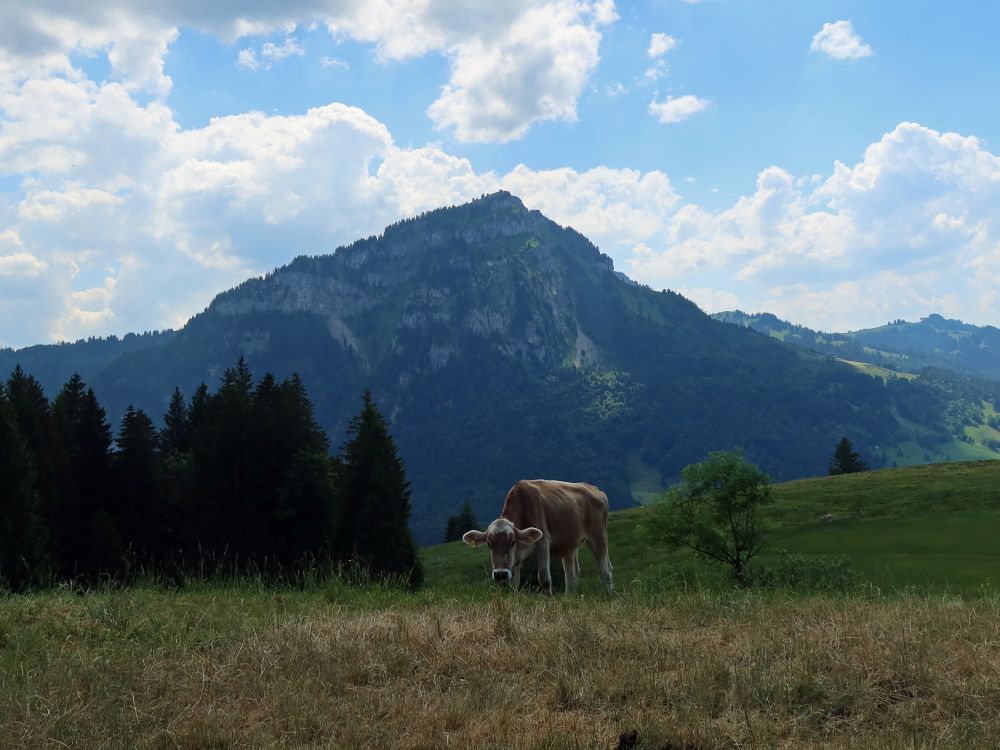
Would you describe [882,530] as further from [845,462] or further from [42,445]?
[845,462]

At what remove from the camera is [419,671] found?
24.1 feet

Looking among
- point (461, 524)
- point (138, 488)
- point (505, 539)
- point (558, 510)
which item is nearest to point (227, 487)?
point (138, 488)

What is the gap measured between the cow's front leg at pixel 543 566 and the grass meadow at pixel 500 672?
4898mm

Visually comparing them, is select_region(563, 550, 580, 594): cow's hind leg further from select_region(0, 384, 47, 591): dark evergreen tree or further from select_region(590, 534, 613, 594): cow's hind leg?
select_region(0, 384, 47, 591): dark evergreen tree

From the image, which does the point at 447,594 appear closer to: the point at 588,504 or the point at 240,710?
the point at 240,710

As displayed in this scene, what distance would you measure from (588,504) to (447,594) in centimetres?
817

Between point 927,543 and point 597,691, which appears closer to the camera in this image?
point 597,691

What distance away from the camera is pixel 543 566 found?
16.5m

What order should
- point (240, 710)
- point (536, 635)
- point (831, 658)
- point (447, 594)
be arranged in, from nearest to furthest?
1. point (240, 710)
2. point (831, 658)
3. point (536, 635)
4. point (447, 594)

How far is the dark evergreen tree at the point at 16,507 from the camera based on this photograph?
3766cm

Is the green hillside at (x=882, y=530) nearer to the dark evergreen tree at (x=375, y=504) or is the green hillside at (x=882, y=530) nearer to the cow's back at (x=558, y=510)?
the dark evergreen tree at (x=375, y=504)

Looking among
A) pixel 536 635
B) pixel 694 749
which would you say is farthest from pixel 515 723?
pixel 536 635

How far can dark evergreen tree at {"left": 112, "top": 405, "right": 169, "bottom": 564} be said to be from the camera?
5591 cm

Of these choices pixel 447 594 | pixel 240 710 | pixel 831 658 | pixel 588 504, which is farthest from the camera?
pixel 588 504
